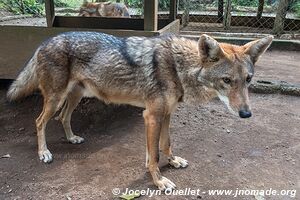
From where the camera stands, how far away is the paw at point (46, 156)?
4.24m

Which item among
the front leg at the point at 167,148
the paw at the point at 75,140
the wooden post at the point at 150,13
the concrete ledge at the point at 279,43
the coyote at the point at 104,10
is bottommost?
the paw at the point at 75,140

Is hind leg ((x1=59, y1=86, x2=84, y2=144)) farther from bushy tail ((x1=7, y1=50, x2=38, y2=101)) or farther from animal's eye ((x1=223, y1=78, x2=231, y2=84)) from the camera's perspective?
animal's eye ((x1=223, y1=78, x2=231, y2=84))

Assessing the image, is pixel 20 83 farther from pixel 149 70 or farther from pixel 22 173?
pixel 149 70

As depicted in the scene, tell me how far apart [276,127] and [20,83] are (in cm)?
365

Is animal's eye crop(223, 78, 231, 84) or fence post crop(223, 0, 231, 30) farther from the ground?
animal's eye crop(223, 78, 231, 84)

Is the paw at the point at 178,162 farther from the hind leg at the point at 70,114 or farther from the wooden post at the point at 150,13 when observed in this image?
the wooden post at the point at 150,13

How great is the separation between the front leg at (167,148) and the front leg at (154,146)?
1.23 ft

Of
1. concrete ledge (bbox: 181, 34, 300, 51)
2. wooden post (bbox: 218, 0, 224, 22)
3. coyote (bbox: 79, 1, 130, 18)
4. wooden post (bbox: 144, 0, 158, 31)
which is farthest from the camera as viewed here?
wooden post (bbox: 218, 0, 224, 22)

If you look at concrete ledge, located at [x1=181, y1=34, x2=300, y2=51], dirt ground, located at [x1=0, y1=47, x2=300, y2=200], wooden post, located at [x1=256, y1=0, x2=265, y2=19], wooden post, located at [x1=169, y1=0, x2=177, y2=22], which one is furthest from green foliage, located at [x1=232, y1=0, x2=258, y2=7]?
dirt ground, located at [x1=0, y1=47, x2=300, y2=200]

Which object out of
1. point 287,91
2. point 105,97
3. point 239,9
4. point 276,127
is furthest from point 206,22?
point 105,97

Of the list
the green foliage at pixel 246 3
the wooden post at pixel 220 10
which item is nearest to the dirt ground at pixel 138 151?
the wooden post at pixel 220 10

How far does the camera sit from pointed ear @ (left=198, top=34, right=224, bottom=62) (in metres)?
3.22

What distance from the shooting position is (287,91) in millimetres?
5895

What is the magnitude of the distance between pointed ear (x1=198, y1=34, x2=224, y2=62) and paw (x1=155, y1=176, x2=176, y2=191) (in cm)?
134
